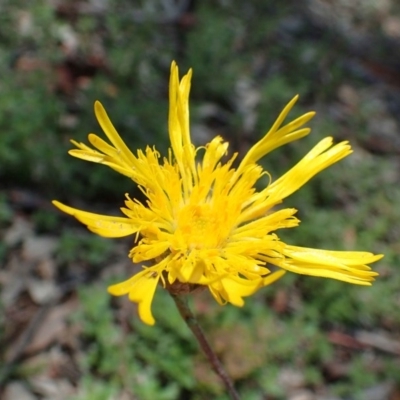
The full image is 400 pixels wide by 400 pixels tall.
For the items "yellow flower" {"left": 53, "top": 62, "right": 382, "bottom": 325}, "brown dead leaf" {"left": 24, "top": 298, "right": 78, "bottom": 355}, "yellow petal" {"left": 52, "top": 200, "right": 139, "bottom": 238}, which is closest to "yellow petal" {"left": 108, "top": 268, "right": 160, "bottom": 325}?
"yellow flower" {"left": 53, "top": 62, "right": 382, "bottom": 325}

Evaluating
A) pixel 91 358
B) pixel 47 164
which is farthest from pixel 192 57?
pixel 91 358

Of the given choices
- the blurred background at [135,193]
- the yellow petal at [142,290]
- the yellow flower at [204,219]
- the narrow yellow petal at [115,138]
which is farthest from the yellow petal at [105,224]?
the blurred background at [135,193]

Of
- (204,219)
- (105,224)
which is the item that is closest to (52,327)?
(204,219)

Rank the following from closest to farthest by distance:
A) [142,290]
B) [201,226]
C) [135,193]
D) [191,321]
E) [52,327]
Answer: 1. [142,290]
2. [191,321]
3. [201,226]
4. [52,327]
5. [135,193]

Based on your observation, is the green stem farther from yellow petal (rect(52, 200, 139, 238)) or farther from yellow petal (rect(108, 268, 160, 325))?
yellow petal (rect(52, 200, 139, 238))

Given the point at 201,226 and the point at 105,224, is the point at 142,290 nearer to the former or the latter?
the point at 105,224

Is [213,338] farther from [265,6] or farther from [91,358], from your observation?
[265,6]
